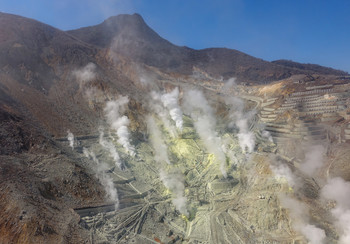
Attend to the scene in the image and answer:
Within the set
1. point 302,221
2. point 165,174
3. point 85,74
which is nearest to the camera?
point 302,221

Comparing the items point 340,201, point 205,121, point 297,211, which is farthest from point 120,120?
point 340,201

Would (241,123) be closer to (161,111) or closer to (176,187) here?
(161,111)

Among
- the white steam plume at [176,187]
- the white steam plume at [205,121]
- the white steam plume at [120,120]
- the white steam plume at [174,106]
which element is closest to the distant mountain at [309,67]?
the white steam plume at [205,121]

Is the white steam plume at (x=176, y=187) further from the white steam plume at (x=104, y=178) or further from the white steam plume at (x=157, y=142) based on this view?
the white steam plume at (x=104, y=178)

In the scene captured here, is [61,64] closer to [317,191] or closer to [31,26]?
[31,26]

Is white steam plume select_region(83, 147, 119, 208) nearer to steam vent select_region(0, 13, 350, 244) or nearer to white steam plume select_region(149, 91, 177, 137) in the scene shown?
steam vent select_region(0, 13, 350, 244)

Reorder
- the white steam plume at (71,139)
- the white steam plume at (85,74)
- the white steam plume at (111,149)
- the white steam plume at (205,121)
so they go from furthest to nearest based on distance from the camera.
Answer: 1. the white steam plume at (85,74)
2. the white steam plume at (205,121)
3. the white steam plume at (71,139)
4. the white steam plume at (111,149)
